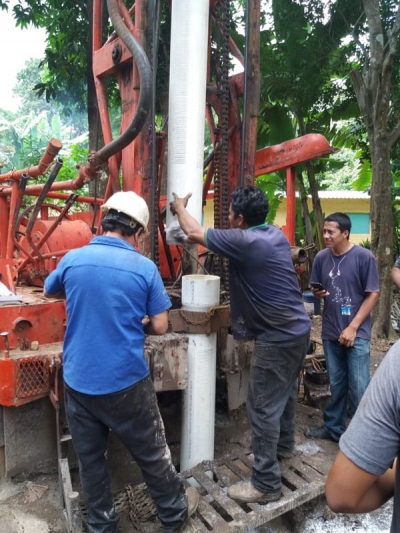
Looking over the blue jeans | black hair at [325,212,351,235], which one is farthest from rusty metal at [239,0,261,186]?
the blue jeans

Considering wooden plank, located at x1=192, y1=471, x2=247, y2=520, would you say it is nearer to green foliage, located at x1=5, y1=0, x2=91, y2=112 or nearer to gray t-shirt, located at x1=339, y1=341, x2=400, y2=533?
gray t-shirt, located at x1=339, y1=341, x2=400, y2=533

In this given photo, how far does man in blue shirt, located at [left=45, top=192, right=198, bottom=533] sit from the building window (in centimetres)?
1603

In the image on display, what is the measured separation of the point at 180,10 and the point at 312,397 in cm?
292

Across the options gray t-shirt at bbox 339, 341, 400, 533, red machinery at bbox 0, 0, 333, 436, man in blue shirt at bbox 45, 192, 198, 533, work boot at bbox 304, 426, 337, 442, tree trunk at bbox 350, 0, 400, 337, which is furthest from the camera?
tree trunk at bbox 350, 0, 400, 337

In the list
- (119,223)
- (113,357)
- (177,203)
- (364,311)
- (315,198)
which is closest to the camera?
(113,357)

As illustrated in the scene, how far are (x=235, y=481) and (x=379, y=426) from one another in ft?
6.46

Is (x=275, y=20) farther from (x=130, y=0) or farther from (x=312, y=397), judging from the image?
(x=312, y=397)

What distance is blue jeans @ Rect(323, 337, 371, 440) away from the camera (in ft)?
10.3

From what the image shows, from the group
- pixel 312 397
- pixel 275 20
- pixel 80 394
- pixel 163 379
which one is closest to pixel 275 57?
pixel 275 20

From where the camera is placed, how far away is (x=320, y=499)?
9.08ft

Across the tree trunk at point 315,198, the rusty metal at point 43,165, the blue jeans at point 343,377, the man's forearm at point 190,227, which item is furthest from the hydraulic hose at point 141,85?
the tree trunk at point 315,198

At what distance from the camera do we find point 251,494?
2430 mm

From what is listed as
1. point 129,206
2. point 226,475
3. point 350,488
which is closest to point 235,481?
point 226,475

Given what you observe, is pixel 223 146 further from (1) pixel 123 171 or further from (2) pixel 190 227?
(2) pixel 190 227
